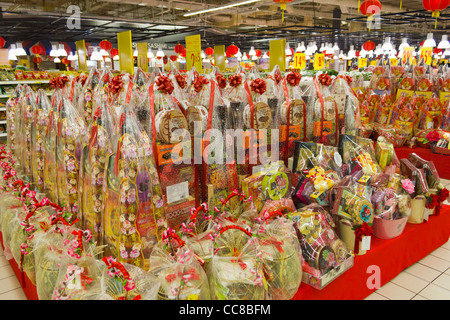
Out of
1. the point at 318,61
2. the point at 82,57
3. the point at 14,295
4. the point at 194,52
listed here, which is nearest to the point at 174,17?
the point at 318,61

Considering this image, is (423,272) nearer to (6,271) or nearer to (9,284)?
(9,284)

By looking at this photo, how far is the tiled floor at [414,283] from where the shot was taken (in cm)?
232

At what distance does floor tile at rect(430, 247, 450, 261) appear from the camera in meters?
2.80

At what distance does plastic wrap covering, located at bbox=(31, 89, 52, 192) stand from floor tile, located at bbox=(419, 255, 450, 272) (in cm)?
320

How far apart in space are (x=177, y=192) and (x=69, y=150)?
0.82 metres

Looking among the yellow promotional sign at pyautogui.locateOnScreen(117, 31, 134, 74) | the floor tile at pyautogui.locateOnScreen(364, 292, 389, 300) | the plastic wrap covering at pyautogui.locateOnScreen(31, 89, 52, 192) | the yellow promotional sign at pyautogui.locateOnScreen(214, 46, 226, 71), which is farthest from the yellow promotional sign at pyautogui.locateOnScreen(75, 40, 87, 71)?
the floor tile at pyautogui.locateOnScreen(364, 292, 389, 300)

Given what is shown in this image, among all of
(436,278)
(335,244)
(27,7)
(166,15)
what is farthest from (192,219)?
(166,15)

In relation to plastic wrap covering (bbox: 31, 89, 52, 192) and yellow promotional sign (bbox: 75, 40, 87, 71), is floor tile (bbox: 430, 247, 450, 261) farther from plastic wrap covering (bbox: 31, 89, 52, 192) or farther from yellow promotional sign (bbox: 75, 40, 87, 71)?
yellow promotional sign (bbox: 75, 40, 87, 71)

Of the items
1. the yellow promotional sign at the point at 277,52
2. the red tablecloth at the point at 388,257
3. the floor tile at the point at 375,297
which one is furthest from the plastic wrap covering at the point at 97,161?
the yellow promotional sign at the point at 277,52

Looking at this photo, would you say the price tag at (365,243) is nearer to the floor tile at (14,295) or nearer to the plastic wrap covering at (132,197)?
the plastic wrap covering at (132,197)

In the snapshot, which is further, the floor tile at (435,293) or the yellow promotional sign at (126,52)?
the yellow promotional sign at (126,52)
